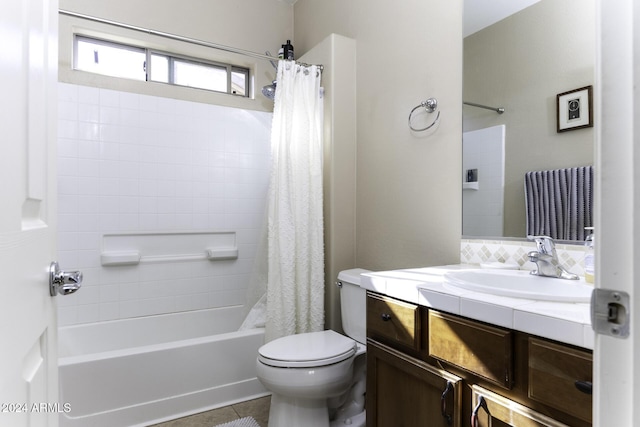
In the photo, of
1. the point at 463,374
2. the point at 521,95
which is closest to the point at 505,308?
the point at 463,374

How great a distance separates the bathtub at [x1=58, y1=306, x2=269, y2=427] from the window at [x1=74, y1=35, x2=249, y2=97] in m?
1.65

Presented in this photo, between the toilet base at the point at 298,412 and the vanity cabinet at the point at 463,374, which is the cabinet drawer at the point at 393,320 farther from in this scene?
the toilet base at the point at 298,412

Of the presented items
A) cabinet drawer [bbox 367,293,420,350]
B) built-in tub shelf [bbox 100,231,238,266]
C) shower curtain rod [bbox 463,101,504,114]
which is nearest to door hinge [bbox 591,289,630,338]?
cabinet drawer [bbox 367,293,420,350]

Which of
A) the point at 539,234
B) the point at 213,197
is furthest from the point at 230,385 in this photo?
the point at 539,234

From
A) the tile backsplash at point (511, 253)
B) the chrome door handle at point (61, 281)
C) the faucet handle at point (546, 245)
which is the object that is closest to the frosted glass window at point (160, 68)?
the chrome door handle at point (61, 281)

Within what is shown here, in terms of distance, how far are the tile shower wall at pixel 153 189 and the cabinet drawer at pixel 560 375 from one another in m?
2.25

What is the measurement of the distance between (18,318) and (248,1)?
2871 mm

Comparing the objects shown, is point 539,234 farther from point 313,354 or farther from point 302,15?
point 302,15

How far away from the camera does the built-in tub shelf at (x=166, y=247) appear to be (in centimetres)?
241

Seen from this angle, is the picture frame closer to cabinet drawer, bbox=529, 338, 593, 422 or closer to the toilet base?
cabinet drawer, bbox=529, 338, 593, 422

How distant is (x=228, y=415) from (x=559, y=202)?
187 cm

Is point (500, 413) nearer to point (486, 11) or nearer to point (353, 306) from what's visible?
point (353, 306)

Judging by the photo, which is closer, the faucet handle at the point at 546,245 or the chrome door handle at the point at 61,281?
the chrome door handle at the point at 61,281

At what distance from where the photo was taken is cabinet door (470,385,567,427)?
2.71 ft
